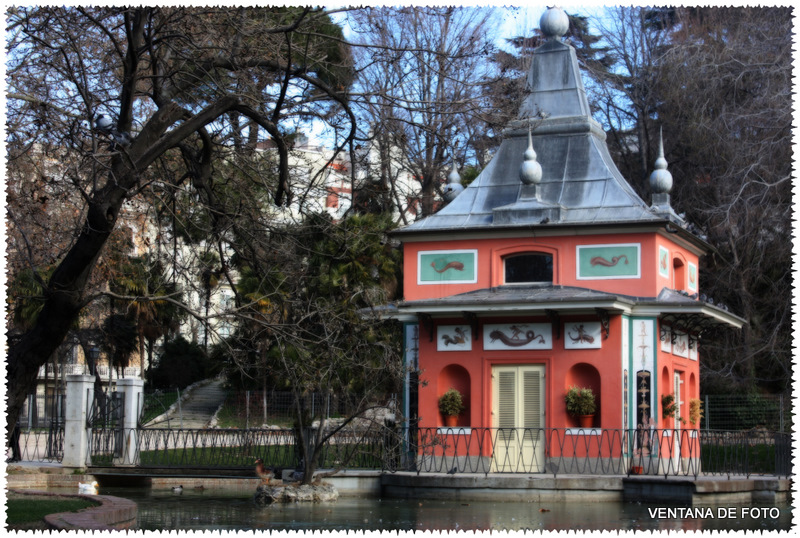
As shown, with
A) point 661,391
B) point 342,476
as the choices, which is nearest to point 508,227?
point 661,391

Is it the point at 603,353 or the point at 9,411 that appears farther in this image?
the point at 603,353

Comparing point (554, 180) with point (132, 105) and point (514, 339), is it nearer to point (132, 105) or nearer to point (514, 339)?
point (514, 339)

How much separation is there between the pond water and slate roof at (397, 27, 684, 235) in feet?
22.5

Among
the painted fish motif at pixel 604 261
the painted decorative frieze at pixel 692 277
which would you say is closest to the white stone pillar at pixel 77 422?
the painted fish motif at pixel 604 261

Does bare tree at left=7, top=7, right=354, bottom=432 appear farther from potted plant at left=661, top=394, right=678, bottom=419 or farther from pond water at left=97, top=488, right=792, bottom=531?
potted plant at left=661, top=394, right=678, bottom=419

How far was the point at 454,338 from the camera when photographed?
81.6 feet

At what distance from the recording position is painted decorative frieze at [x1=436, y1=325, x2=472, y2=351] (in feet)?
81.1

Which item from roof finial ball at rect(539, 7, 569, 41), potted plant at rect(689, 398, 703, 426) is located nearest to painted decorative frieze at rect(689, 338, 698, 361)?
potted plant at rect(689, 398, 703, 426)

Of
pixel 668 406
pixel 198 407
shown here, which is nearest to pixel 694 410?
pixel 668 406

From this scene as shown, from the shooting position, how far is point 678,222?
25312 millimetres

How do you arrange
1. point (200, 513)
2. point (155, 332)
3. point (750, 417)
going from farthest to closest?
point (155, 332) < point (750, 417) < point (200, 513)

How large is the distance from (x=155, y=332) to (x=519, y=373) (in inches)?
991

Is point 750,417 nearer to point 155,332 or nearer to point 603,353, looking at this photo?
point 603,353

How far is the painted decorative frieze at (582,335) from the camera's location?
78.2 feet
